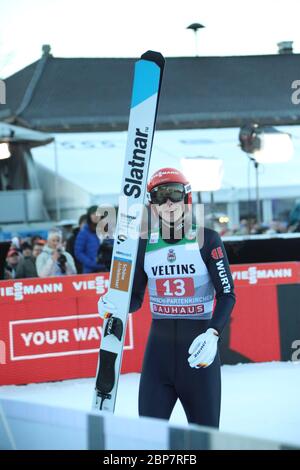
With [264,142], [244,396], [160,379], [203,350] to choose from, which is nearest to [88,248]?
[244,396]

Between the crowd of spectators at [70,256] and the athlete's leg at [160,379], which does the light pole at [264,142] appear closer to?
the crowd of spectators at [70,256]

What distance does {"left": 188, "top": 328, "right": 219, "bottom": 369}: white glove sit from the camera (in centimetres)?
388

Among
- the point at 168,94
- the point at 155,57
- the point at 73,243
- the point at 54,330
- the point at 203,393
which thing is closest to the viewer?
the point at 203,393

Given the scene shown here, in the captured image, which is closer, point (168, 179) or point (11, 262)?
point (168, 179)

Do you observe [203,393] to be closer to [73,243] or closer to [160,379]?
[160,379]

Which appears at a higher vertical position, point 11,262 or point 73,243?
point 73,243

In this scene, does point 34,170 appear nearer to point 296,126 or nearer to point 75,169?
point 75,169

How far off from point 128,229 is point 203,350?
32.8 inches

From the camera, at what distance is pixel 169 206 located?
4.19m

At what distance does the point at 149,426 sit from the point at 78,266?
7414mm

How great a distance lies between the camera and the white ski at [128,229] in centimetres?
435

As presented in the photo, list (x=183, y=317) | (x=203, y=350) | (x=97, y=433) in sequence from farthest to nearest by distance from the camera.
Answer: (x=183, y=317), (x=203, y=350), (x=97, y=433)

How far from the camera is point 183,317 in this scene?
13.6 ft

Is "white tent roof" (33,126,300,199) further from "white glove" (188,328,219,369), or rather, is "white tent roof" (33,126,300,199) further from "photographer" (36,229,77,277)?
"white glove" (188,328,219,369)
